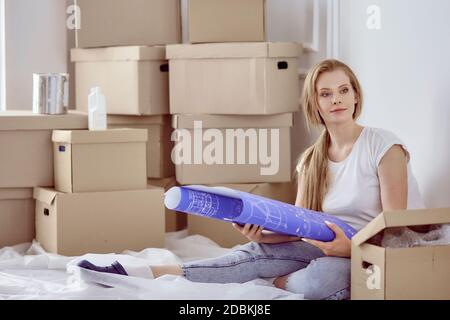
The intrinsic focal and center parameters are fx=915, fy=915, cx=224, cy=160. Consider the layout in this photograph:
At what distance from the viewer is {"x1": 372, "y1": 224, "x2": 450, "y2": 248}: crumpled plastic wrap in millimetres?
1979

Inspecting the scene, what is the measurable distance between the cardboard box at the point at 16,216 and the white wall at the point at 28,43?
573 mm

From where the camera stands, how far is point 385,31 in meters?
2.54

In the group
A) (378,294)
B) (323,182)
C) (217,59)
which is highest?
(217,59)

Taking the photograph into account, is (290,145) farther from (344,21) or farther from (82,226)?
(82,226)

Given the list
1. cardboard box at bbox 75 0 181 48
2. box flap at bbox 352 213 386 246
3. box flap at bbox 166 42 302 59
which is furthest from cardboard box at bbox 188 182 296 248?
box flap at bbox 352 213 386 246

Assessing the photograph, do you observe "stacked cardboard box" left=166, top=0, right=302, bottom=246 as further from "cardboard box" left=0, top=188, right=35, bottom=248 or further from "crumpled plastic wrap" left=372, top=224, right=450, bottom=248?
"crumpled plastic wrap" left=372, top=224, right=450, bottom=248

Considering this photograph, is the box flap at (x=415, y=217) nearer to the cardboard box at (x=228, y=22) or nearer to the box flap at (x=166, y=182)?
the cardboard box at (x=228, y=22)

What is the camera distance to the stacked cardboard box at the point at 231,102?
2869 mm

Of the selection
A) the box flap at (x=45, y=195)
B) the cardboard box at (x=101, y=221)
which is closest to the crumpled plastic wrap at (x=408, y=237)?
the cardboard box at (x=101, y=221)

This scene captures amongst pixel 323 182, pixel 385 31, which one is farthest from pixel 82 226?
pixel 385 31

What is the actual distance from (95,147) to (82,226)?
24 centimetres

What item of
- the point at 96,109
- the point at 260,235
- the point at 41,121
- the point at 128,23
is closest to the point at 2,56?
the point at 128,23

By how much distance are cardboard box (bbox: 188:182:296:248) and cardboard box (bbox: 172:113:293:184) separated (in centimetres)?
3

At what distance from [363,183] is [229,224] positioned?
877 mm
